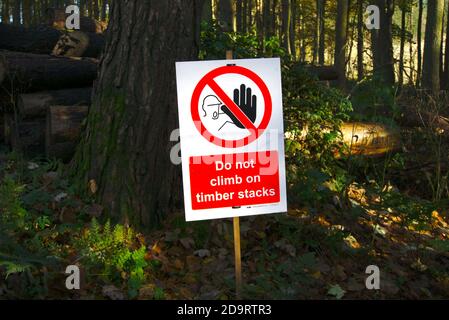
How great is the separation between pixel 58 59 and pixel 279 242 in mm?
4926

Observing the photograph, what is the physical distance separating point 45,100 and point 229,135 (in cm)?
450

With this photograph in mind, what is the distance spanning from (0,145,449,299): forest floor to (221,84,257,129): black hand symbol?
4.75 ft

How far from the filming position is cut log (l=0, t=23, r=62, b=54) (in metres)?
8.63

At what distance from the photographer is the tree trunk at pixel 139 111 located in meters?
5.16

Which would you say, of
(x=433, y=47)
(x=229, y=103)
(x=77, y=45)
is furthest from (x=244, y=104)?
(x=433, y=47)

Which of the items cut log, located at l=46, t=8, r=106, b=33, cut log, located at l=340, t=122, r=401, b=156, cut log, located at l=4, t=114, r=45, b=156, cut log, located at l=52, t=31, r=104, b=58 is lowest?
cut log, located at l=340, t=122, r=401, b=156

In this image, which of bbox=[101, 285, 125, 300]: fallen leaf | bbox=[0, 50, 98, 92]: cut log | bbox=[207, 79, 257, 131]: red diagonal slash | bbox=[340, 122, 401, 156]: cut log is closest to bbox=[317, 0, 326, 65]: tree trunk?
bbox=[340, 122, 401, 156]: cut log

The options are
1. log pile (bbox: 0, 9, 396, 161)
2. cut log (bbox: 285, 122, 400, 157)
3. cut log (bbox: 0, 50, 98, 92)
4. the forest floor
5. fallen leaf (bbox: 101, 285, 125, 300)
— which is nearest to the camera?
fallen leaf (bbox: 101, 285, 125, 300)

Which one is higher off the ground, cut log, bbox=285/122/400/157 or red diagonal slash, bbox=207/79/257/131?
red diagonal slash, bbox=207/79/257/131

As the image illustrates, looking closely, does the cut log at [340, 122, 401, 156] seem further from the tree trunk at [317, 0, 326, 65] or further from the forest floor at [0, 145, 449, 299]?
the tree trunk at [317, 0, 326, 65]

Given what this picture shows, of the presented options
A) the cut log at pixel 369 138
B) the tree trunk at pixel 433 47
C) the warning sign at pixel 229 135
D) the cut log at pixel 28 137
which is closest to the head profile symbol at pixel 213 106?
the warning sign at pixel 229 135

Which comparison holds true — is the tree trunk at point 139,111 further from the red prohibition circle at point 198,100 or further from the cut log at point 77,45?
the cut log at point 77,45

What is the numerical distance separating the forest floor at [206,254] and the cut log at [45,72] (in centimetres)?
173
